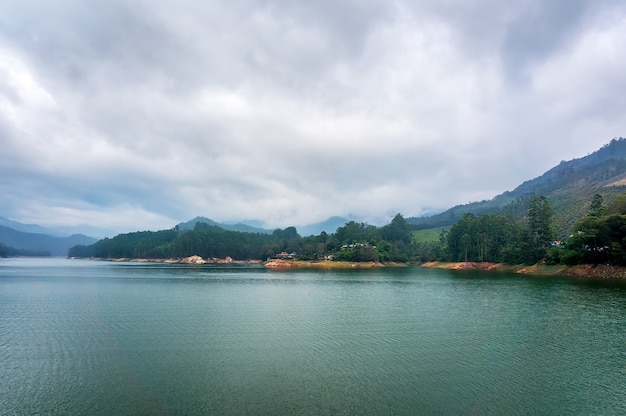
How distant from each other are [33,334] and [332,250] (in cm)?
15225

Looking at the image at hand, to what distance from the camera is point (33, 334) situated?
1118 inches

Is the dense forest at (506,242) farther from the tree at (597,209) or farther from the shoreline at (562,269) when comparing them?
the shoreline at (562,269)

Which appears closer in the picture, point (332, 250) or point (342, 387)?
point (342, 387)

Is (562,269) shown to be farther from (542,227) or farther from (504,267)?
(504,267)

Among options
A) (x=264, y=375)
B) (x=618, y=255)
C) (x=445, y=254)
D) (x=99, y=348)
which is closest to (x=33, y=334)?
(x=99, y=348)

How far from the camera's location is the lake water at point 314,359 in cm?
1606

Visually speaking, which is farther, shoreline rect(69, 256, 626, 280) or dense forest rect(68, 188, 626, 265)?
dense forest rect(68, 188, 626, 265)

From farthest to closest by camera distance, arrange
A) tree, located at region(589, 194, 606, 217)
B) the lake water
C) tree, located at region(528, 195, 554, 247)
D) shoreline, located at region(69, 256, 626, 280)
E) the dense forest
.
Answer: tree, located at region(528, 195, 554, 247) → tree, located at region(589, 194, 606, 217) → the dense forest → shoreline, located at region(69, 256, 626, 280) → the lake water

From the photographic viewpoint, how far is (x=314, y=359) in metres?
22.7

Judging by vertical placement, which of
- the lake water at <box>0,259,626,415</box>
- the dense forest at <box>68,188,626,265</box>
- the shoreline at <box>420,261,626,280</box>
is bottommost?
the lake water at <box>0,259,626,415</box>

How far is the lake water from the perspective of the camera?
16.1m

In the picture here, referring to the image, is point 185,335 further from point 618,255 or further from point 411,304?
point 618,255

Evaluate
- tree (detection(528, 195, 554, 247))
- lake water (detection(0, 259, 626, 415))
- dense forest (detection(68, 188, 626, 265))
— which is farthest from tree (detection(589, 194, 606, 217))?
lake water (detection(0, 259, 626, 415))

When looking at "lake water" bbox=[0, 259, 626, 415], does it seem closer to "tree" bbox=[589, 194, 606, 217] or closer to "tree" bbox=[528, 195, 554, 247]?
"tree" bbox=[589, 194, 606, 217]
